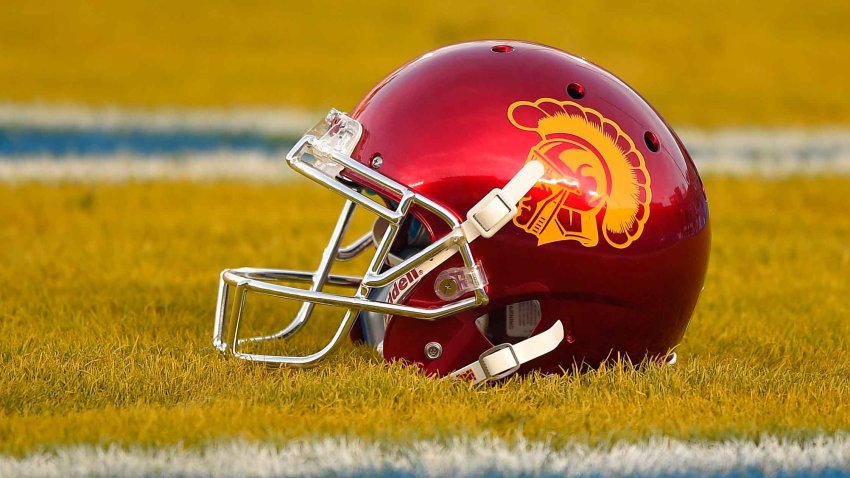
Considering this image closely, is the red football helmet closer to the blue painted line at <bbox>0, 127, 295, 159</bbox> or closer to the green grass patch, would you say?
the blue painted line at <bbox>0, 127, 295, 159</bbox>

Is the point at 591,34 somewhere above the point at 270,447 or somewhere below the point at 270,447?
above

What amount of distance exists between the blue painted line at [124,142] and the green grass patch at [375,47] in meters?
1.00

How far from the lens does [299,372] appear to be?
353 cm

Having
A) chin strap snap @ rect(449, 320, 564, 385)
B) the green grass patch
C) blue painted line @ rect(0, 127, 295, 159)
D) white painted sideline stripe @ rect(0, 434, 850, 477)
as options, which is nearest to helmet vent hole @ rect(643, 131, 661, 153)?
chin strap snap @ rect(449, 320, 564, 385)

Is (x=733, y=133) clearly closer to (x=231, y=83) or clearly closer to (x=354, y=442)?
(x=231, y=83)

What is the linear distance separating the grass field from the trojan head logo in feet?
1.47

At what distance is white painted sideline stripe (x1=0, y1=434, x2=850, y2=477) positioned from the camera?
2.84 metres

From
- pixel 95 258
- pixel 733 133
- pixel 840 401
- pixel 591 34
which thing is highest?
pixel 591 34

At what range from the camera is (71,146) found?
29.7ft

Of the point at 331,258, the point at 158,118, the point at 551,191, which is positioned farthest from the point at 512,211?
the point at 158,118

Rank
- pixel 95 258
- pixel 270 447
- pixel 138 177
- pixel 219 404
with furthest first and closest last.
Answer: pixel 138 177, pixel 95 258, pixel 219 404, pixel 270 447

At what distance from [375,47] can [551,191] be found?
9940 mm

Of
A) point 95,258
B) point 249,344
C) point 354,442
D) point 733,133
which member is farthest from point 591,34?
point 354,442

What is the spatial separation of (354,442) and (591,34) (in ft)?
36.5
